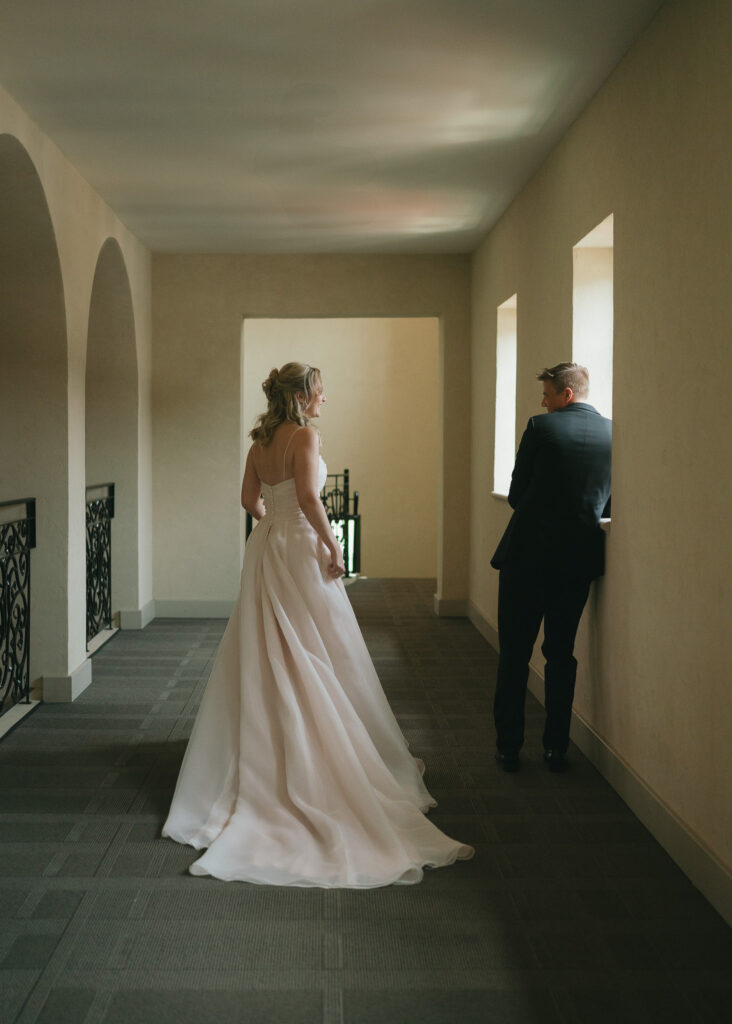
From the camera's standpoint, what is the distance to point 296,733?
3.55 metres

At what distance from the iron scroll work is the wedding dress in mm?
7296

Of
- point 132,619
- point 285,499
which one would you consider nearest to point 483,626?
point 132,619

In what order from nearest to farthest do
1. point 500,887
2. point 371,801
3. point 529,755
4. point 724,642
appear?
1. point 724,642
2. point 500,887
3. point 371,801
4. point 529,755

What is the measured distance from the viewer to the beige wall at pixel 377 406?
44.7 feet

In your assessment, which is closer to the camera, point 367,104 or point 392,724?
point 392,724

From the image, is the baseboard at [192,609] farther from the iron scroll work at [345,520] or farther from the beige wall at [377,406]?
the beige wall at [377,406]

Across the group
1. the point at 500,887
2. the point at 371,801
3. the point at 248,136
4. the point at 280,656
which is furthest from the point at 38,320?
the point at 500,887

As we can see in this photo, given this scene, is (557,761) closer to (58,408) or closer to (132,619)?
(58,408)

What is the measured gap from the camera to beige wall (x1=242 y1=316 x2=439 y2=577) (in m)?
13.6

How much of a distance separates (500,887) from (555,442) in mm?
1885

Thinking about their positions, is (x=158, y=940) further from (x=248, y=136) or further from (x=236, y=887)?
(x=248, y=136)

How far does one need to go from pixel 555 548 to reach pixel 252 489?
1349 millimetres

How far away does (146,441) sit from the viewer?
827 cm

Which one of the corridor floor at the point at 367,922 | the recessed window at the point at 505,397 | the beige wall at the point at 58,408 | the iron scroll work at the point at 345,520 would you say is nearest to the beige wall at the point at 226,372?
the recessed window at the point at 505,397
